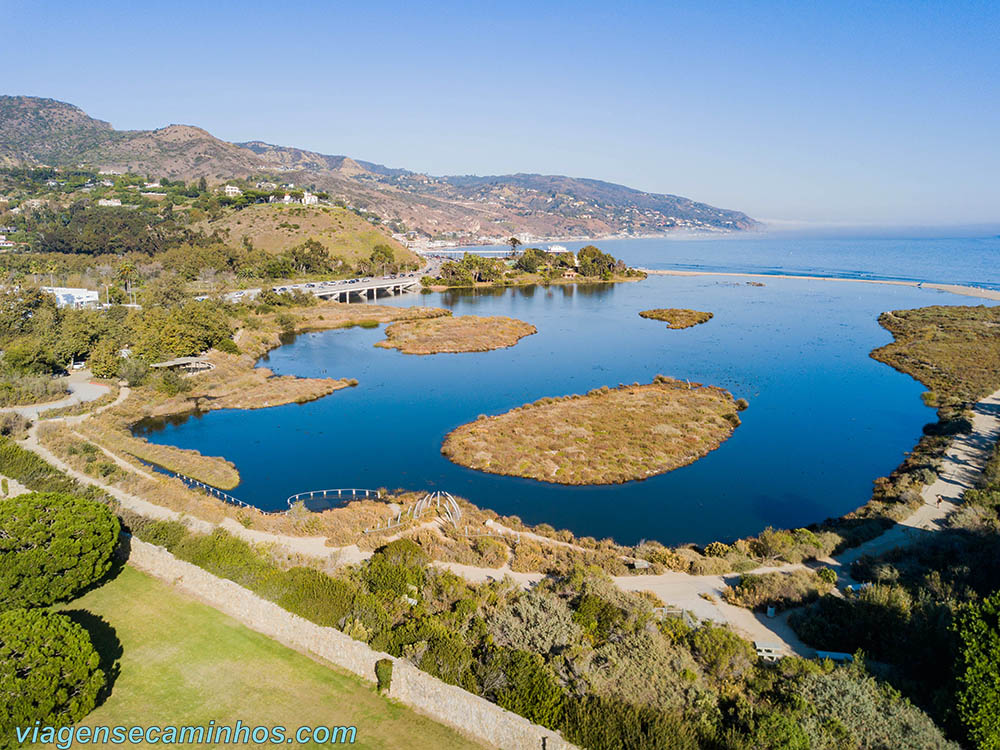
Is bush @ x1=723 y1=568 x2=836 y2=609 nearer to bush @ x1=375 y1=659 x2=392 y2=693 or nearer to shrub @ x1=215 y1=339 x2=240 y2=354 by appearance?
bush @ x1=375 y1=659 x2=392 y2=693

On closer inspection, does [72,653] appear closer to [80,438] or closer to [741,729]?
[741,729]

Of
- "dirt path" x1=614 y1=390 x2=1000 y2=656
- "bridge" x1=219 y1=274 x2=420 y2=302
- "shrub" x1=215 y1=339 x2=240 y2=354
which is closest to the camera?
"dirt path" x1=614 y1=390 x2=1000 y2=656

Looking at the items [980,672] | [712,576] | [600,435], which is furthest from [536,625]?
[600,435]

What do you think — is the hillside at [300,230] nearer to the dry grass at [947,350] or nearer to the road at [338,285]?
the road at [338,285]

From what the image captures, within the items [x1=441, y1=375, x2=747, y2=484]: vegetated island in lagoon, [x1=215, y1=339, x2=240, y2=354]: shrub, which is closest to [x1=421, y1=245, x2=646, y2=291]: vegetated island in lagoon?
[x1=215, y1=339, x2=240, y2=354]: shrub

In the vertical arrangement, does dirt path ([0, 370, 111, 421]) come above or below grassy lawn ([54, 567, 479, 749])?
below

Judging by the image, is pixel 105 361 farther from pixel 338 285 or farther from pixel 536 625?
pixel 338 285
